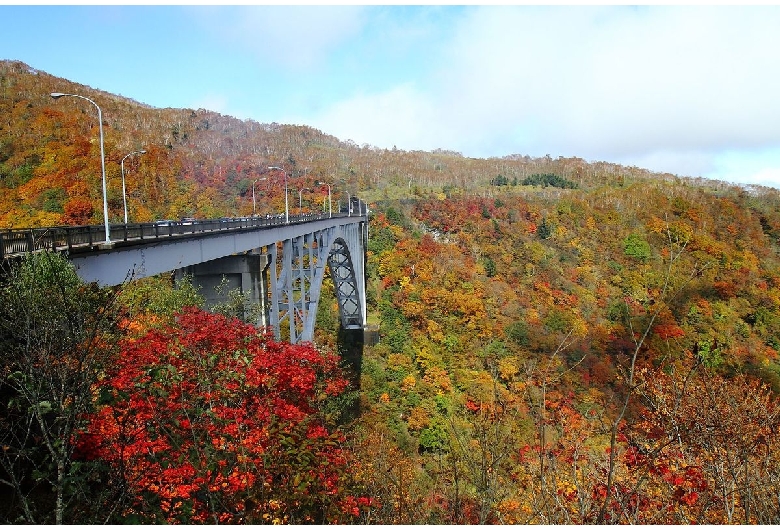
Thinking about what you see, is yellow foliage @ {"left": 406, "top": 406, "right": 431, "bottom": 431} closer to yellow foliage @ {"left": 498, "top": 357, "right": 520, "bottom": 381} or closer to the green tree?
yellow foliage @ {"left": 498, "top": 357, "right": 520, "bottom": 381}

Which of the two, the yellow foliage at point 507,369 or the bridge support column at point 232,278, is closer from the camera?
the bridge support column at point 232,278

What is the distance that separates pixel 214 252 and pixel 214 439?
714 cm

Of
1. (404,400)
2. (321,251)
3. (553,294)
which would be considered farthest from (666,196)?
(321,251)

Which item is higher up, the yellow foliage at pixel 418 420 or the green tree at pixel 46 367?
the green tree at pixel 46 367

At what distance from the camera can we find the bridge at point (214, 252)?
928 centimetres

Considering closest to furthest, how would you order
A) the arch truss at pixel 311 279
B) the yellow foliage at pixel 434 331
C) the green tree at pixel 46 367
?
1. the green tree at pixel 46 367
2. the arch truss at pixel 311 279
3. the yellow foliage at pixel 434 331

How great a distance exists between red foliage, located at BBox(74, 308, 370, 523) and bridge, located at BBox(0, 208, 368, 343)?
2.11 meters

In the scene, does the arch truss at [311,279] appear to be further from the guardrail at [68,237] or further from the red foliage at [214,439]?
the guardrail at [68,237]

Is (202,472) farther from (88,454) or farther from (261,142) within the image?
(261,142)

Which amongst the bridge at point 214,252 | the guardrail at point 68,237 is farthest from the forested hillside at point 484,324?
the guardrail at point 68,237

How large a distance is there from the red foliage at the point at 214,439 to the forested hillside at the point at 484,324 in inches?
4.6

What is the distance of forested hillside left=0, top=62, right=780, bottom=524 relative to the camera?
10359 millimetres

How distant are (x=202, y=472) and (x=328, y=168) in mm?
92027

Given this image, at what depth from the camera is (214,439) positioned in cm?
930
